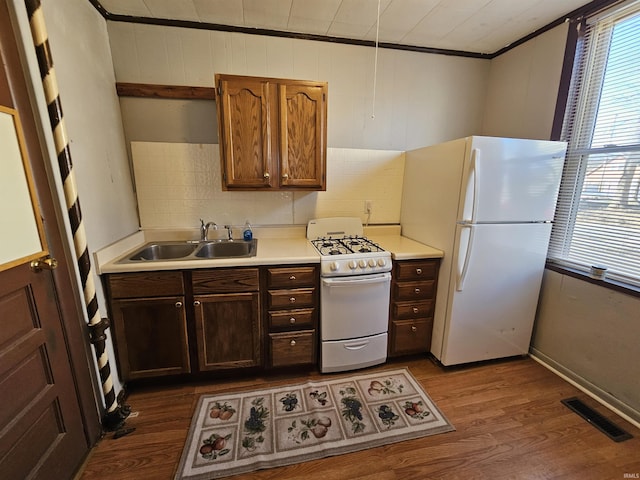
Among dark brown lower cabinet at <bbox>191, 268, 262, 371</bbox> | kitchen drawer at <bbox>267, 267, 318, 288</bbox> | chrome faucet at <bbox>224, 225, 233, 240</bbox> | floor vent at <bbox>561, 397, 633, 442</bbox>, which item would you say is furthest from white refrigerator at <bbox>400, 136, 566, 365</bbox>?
chrome faucet at <bbox>224, 225, 233, 240</bbox>

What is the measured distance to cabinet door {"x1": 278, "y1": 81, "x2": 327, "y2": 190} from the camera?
193 cm

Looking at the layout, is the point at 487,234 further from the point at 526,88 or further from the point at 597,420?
the point at 526,88

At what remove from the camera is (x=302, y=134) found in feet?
6.55

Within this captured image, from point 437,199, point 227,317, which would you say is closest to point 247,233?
point 227,317

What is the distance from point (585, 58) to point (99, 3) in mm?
3324

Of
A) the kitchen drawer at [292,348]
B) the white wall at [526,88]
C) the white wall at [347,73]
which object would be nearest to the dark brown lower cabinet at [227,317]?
the kitchen drawer at [292,348]

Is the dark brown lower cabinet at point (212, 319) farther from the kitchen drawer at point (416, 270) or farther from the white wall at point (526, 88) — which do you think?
the white wall at point (526, 88)

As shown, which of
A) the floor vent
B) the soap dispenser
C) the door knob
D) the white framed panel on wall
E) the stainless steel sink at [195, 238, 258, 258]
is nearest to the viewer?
the white framed panel on wall

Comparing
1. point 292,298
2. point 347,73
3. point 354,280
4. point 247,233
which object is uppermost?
point 347,73

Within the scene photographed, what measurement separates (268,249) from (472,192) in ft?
4.77

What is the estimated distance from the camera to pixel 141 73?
206 cm

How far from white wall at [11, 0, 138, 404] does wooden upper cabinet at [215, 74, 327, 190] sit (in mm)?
735

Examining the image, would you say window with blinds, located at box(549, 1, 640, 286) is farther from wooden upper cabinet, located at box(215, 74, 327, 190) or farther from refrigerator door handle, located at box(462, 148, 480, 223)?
wooden upper cabinet, located at box(215, 74, 327, 190)

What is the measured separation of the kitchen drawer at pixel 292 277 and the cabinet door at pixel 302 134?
2.14 ft
